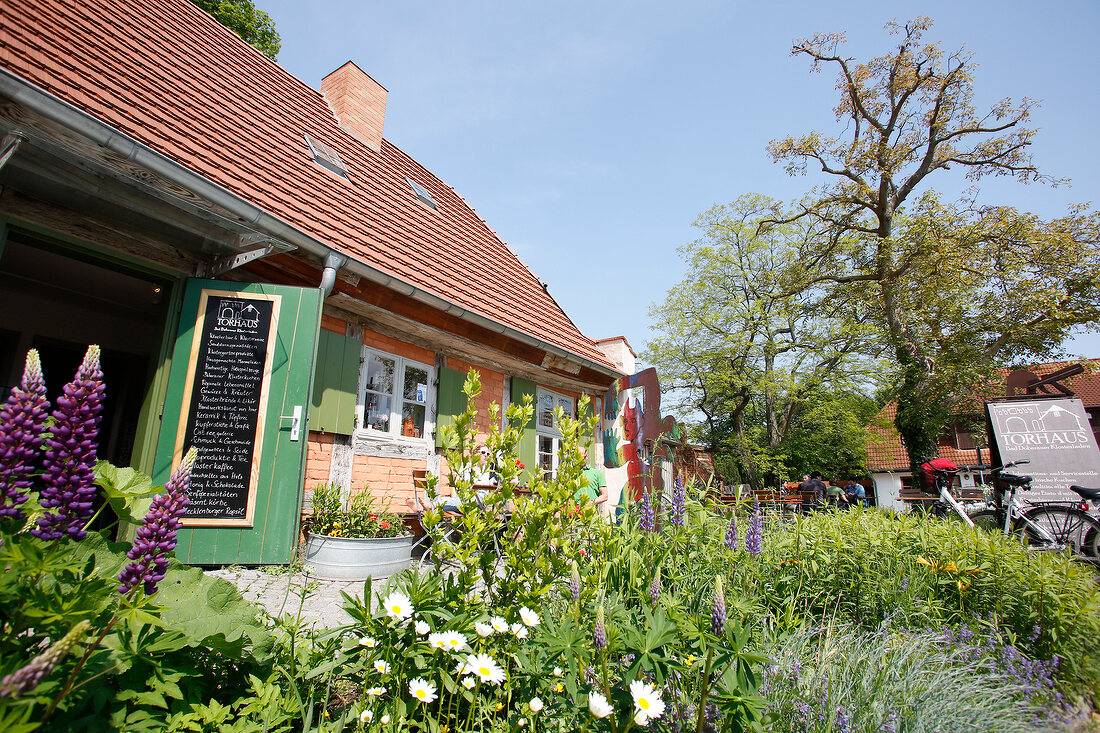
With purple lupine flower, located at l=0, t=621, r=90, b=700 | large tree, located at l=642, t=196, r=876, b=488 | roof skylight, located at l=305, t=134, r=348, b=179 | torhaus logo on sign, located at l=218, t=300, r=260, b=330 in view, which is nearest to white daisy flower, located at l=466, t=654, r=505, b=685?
purple lupine flower, located at l=0, t=621, r=90, b=700

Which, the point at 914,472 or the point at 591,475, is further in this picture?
the point at 914,472

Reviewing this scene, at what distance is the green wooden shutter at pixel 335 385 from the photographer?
17.1 ft

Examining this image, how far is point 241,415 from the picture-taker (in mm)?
4387

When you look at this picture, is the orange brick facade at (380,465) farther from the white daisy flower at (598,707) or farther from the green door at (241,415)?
the white daisy flower at (598,707)

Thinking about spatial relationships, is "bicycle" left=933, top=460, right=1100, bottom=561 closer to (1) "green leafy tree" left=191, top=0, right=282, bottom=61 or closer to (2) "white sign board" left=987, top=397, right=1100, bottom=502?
(2) "white sign board" left=987, top=397, right=1100, bottom=502

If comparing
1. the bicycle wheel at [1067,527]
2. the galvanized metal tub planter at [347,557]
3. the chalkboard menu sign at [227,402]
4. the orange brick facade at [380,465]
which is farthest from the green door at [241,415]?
the bicycle wheel at [1067,527]

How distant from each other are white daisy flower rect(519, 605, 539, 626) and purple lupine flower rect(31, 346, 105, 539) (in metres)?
1.21

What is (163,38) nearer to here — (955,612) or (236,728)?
(236,728)

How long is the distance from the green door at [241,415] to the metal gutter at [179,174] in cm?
51

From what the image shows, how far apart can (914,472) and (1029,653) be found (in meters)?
14.2

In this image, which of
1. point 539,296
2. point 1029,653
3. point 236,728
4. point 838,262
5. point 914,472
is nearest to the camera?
point 236,728

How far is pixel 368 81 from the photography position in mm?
10094

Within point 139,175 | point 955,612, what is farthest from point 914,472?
point 139,175

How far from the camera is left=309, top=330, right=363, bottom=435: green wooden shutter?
17.1ft
